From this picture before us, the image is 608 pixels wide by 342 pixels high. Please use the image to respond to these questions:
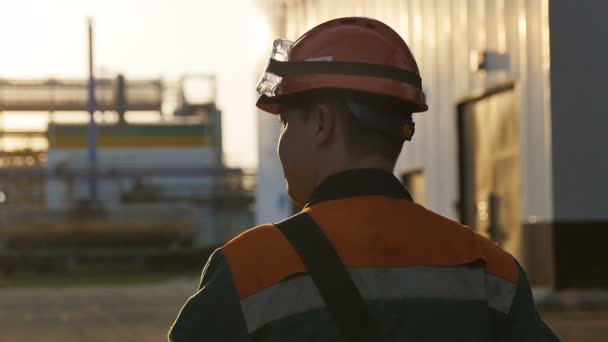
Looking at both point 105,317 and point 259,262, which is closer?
→ point 259,262

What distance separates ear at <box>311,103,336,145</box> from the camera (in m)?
2.43

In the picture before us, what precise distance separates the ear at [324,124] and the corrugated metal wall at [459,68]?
568 inches

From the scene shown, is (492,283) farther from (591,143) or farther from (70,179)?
(70,179)

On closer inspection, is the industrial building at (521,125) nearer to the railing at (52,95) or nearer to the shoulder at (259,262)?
A: the shoulder at (259,262)

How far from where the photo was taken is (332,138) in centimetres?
244

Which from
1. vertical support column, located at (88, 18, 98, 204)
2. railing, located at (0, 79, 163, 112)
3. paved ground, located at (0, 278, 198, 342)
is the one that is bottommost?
paved ground, located at (0, 278, 198, 342)

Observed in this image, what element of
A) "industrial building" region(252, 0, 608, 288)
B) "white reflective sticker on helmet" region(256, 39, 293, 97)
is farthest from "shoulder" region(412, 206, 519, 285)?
"industrial building" region(252, 0, 608, 288)

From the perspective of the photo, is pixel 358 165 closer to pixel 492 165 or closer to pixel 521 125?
pixel 521 125

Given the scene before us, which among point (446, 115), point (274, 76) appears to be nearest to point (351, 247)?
point (274, 76)

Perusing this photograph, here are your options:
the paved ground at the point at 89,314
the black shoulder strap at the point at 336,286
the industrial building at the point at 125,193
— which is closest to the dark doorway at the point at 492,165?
the paved ground at the point at 89,314

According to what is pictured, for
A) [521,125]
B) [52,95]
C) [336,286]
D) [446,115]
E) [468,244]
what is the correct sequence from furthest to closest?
[52,95]
[446,115]
[521,125]
[468,244]
[336,286]

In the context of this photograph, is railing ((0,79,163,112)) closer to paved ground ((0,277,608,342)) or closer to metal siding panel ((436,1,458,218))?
paved ground ((0,277,608,342))

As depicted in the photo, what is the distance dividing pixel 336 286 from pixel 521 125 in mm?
15742

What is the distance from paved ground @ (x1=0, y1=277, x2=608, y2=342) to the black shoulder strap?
10.4 metres
